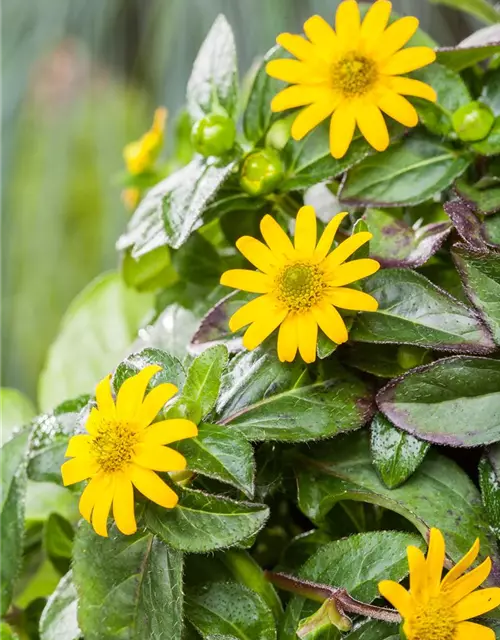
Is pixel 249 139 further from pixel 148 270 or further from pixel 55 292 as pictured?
pixel 55 292

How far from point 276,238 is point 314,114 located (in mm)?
77

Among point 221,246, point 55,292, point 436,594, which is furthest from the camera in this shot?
point 55,292

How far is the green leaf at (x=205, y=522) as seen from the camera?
32 cm

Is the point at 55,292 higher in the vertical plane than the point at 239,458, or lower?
lower

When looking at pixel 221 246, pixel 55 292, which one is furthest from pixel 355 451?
pixel 55 292

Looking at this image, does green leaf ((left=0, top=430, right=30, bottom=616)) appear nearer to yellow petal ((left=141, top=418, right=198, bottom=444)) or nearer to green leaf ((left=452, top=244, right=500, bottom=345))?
yellow petal ((left=141, top=418, right=198, bottom=444))

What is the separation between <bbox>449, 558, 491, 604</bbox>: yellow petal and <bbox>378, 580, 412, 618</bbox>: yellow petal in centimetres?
2

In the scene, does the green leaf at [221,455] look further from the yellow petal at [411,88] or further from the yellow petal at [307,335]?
the yellow petal at [411,88]

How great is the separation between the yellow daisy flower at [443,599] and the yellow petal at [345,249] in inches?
4.8

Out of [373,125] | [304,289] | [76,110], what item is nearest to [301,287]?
[304,289]

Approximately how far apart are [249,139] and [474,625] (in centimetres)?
29

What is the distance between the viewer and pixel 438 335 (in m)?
0.35

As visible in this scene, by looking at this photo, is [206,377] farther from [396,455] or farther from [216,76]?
[216,76]

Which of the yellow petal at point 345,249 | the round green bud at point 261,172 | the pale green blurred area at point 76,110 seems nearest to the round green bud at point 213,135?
the round green bud at point 261,172
